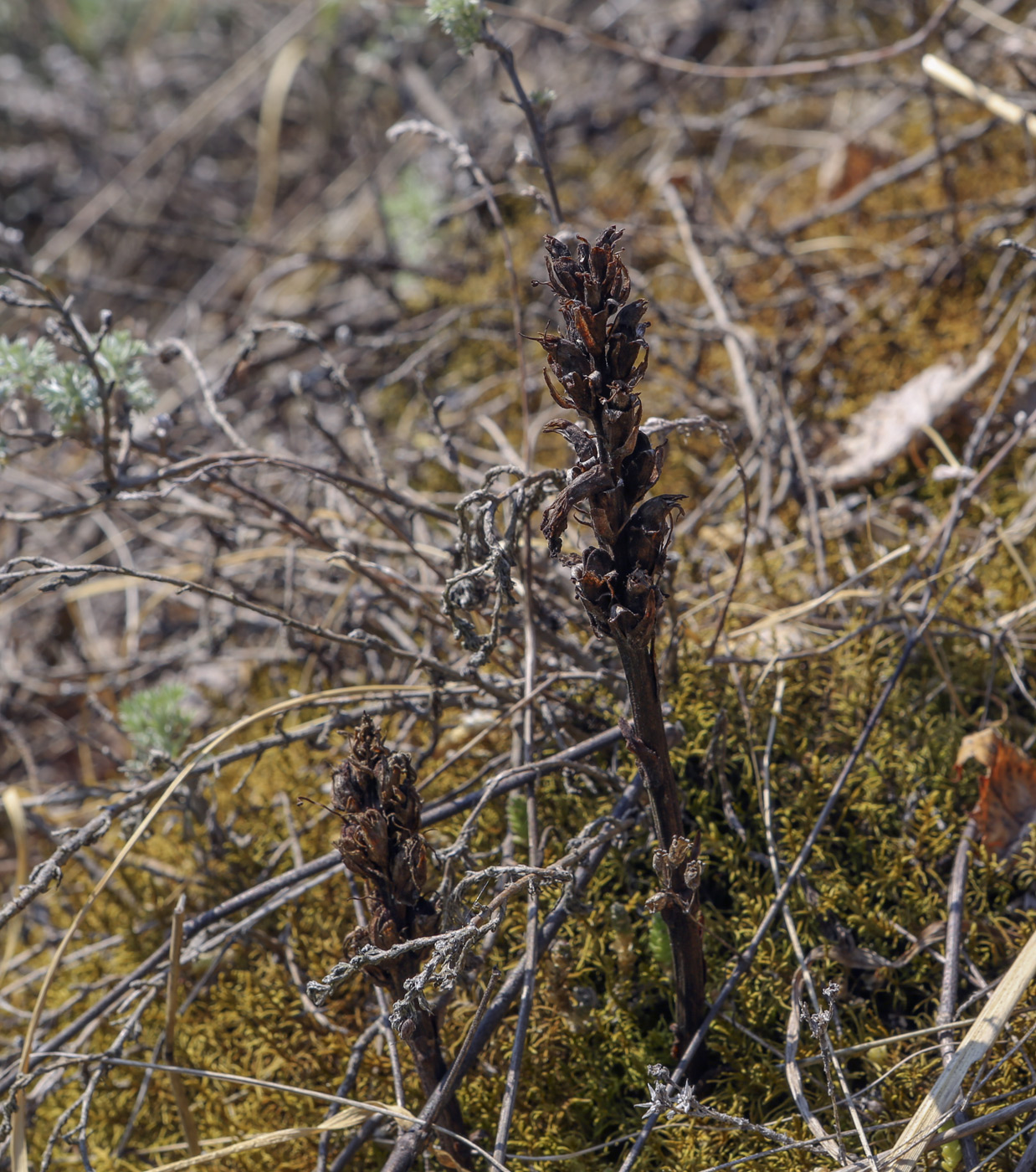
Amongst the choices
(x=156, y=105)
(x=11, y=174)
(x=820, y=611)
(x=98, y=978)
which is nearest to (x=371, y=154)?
(x=156, y=105)

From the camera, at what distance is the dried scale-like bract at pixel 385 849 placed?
1.20 m

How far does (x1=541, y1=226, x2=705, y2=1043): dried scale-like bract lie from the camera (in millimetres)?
1025

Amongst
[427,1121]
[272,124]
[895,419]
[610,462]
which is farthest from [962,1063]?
[272,124]

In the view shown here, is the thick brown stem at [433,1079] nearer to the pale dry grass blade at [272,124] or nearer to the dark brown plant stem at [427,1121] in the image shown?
→ the dark brown plant stem at [427,1121]

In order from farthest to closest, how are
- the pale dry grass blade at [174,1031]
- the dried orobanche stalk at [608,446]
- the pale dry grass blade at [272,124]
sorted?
the pale dry grass blade at [272,124]
the pale dry grass blade at [174,1031]
the dried orobanche stalk at [608,446]

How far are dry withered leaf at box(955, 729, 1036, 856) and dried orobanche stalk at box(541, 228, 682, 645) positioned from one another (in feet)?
2.81

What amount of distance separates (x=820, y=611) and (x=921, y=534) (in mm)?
330

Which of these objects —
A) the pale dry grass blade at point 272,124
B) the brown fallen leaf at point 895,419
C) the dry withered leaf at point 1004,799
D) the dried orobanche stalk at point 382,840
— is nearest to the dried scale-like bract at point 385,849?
the dried orobanche stalk at point 382,840

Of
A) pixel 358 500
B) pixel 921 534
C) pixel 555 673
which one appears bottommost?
pixel 555 673

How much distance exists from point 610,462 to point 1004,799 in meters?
1.05

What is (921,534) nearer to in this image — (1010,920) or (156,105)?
(1010,920)

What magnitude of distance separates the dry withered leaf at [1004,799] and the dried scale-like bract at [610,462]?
2.42 ft

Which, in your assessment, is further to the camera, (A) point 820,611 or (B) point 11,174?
(B) point 11,174

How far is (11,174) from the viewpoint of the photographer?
14.3 ft
